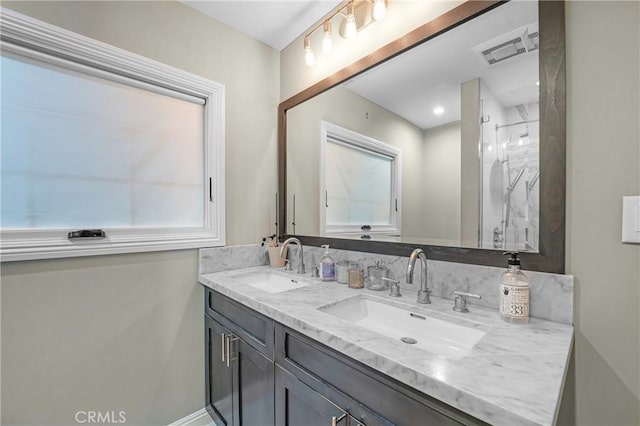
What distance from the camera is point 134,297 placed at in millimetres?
1382

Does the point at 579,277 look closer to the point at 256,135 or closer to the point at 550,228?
the point at 550,228

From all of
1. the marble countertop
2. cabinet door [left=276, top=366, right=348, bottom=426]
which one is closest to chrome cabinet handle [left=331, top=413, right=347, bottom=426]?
cabinet door [left=276, top=366, right=348, bottom=426]

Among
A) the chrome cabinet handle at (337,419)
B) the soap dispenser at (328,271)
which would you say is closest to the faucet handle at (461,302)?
the chrome cabinet handle at (337,419)

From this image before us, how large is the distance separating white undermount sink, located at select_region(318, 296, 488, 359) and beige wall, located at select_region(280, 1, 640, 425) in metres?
0.31

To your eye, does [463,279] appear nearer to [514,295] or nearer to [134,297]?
[514,295]

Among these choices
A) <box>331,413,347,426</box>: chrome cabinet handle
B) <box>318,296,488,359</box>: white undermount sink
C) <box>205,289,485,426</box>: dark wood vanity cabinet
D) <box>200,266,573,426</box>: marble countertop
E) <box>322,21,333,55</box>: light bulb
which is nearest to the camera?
<box>200,266,573,426</box>: marble countertop

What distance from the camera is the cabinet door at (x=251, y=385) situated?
3.48ft

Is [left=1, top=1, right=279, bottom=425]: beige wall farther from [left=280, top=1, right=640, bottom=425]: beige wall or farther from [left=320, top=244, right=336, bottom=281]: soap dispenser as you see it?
[left=280, top=1, right=640, bottom=425]: beige wall

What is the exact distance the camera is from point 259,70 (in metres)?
1.88

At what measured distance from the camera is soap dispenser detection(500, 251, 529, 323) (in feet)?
2.73

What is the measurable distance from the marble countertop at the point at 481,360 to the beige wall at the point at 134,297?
2.64ft

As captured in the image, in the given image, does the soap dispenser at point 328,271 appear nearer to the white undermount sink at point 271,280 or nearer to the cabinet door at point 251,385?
the white undermount sink at point 271,280

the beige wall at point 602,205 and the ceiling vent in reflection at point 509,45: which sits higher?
the ceiling vent in reflection at point 509,45

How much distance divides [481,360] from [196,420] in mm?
1617
